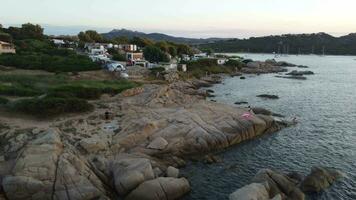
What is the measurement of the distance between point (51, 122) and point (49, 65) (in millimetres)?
41075

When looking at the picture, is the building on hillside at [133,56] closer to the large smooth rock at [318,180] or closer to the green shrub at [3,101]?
the green shrub at [3,101]

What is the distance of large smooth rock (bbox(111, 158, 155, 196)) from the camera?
28266 mm

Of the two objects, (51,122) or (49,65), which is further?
(49,65)

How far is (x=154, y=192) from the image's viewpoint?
27.3 metres

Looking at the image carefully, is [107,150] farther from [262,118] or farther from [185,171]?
[262,118]

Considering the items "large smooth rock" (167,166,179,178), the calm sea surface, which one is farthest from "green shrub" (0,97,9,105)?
the calm sea surface

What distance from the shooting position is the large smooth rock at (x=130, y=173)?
92.7ft

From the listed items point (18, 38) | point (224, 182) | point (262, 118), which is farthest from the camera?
point (18, 38)

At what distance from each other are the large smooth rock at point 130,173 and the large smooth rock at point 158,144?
479 centimetres

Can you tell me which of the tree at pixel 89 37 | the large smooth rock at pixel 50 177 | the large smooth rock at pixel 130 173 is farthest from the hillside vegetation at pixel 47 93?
the tree at pixel 89 37

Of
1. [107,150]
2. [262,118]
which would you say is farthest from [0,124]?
[262,118]

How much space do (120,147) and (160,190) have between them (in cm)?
891

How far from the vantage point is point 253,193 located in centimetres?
2591

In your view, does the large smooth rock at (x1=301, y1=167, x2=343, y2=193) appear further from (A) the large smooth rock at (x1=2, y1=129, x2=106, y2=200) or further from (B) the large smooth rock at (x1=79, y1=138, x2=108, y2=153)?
(B) the large smooth rock at (x1=79, y1=138, x2=108, y2=153)
